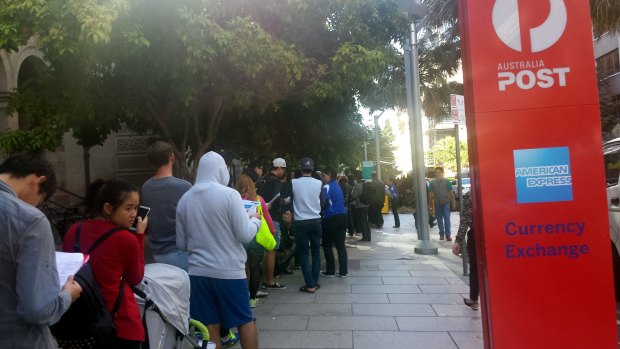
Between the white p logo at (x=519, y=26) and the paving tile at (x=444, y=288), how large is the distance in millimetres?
4704

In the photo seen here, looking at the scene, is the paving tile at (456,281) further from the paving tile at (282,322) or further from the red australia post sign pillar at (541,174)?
the red australia post sign pillar at (541,174)

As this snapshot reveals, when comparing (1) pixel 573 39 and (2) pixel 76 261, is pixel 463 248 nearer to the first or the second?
(1) pixel 573 39

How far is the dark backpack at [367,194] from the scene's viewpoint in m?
13.7

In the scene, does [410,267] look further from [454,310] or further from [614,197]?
[614,197]

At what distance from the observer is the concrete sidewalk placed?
17.1 ft

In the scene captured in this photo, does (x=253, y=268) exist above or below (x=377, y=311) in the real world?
above

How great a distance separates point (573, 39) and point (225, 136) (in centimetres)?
925

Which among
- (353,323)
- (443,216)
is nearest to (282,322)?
(353,323)

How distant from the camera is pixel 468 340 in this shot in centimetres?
514

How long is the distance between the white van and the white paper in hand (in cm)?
570

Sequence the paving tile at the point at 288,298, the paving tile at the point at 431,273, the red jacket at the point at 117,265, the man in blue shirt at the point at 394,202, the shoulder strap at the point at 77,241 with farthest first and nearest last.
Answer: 1. the man in blue shirt at the point at 394,202
2. the paving tile at the point at 431,273
3. the paving tile at the point at 288,298
4. the shoulder strap at the point at 77,241
5. the red jacket at the point at 117,265

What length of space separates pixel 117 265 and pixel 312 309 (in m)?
4.02

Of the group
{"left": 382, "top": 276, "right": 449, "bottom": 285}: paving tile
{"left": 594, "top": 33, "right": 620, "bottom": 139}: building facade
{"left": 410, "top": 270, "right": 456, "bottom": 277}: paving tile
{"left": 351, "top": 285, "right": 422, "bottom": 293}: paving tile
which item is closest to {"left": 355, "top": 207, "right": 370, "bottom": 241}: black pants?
{"left": 410, "top": 270, "right": 456, "bottom": 277}: paving tile

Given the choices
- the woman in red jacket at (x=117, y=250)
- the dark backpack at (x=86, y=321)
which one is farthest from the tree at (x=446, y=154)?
the dark backpack at (x=86, y=321)
